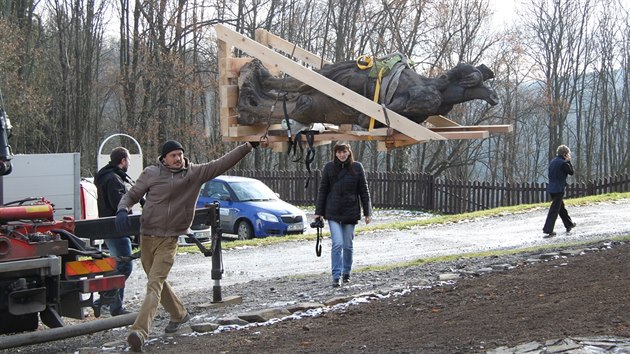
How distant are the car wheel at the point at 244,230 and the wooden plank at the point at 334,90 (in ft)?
38.5

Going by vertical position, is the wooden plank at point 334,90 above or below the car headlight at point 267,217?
above

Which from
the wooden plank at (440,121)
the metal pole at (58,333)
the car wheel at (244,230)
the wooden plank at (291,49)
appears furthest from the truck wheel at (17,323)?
the car wheel at (244,230)

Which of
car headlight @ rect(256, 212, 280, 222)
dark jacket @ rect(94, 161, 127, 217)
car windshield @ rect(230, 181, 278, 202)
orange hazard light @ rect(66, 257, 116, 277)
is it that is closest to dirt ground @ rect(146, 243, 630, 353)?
orange hazard light @ rect(66, 257, 116, 277)

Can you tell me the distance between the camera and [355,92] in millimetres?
8648

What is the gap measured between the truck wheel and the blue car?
12.3m

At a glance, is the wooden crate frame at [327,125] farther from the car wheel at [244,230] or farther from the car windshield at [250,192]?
the car windshield at [250,192]

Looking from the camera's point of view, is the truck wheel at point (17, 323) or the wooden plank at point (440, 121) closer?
the truck wheel at point (17, 323)

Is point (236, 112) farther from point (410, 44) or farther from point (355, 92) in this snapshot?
point (410, 44)

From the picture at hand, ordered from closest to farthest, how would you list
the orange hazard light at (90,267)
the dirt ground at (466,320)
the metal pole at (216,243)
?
the dirt ground at (466,320) < the orange hazard light at (90,267) < the metal pole at (216,243)

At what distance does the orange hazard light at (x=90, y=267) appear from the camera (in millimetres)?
8062

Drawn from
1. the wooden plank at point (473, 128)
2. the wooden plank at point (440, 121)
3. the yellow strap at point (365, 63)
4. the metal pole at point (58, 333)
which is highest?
the yellow strap at point (365, 63)

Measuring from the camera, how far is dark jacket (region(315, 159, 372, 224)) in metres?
10.6

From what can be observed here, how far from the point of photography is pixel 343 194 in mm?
10680

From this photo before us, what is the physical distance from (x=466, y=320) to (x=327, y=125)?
3.17m
